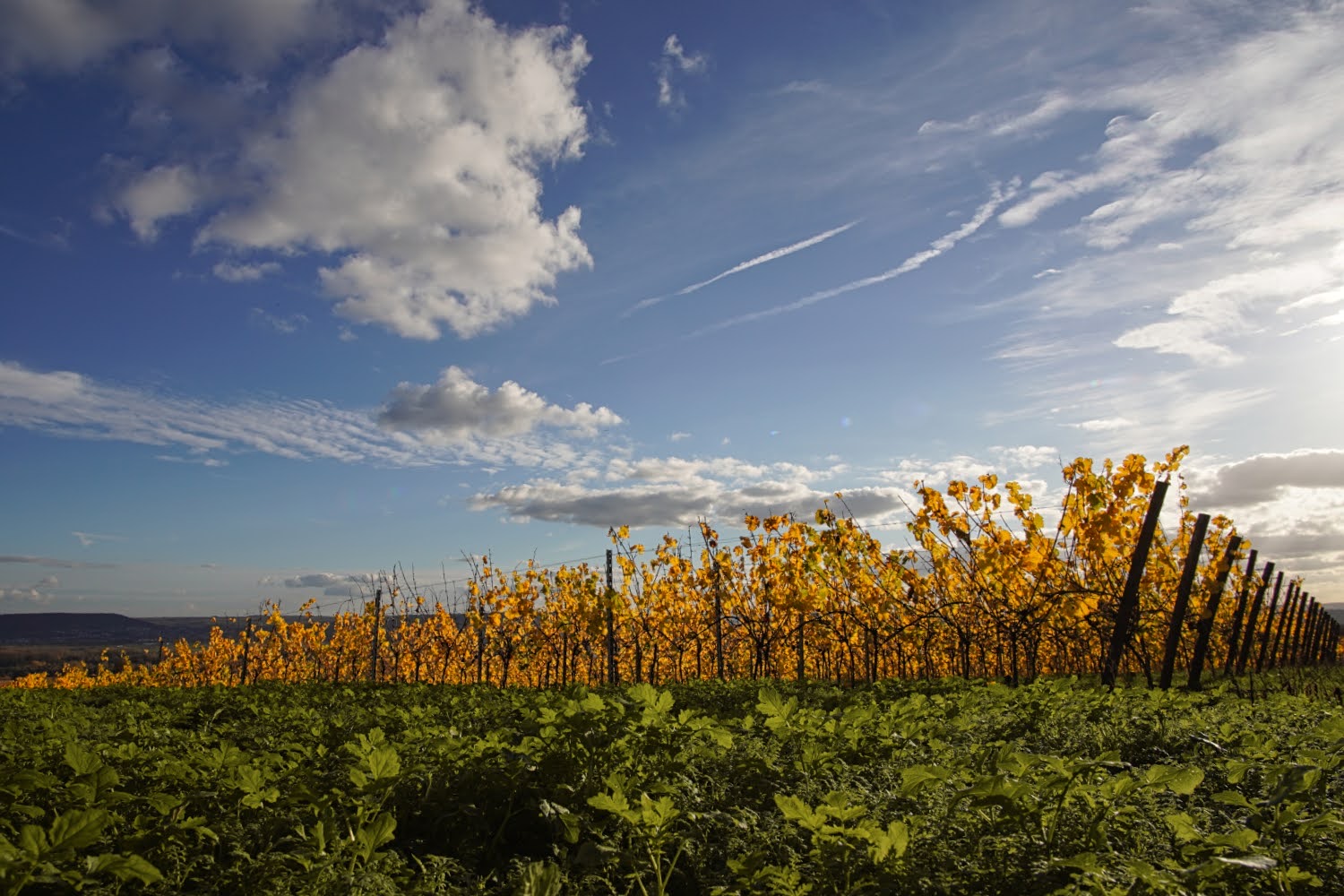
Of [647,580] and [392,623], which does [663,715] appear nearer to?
[647,580]

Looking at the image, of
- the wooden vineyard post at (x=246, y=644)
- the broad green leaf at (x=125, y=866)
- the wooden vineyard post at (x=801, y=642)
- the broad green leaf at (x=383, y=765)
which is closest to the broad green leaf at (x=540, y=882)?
the broad green leaf at (x=383, y=765)

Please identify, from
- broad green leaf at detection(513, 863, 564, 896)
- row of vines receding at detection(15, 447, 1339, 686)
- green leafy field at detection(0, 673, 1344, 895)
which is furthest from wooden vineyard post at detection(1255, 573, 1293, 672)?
broad green leaf at detection(513, 863, 564, 896)

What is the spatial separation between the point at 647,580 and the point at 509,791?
1434cm

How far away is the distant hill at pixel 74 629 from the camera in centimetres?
11188

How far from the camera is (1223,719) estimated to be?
4.35 m

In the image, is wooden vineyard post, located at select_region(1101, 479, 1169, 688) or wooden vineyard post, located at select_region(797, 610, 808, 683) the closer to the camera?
wooden vineyard post, located at select_region(1101, 479, 1169, 688)

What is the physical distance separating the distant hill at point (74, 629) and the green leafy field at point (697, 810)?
128 metres

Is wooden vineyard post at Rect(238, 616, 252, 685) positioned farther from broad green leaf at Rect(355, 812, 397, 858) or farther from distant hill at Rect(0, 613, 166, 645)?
distant hill at Rect(0, 613, 166, 645)

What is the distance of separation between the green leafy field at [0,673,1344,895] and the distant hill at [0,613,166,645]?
128m

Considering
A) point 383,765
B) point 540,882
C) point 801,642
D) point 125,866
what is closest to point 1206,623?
point 801,642

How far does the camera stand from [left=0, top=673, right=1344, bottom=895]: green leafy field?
2201mm

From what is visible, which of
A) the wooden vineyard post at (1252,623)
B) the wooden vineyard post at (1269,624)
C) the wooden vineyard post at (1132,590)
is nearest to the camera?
the wooden vineyard post at (1132,590)

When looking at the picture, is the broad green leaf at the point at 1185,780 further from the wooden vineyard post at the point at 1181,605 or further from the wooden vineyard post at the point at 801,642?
the wooden vineyard post at the point at 801,642

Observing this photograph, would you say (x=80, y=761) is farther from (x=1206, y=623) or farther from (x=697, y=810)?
(x=1206, y=623)
